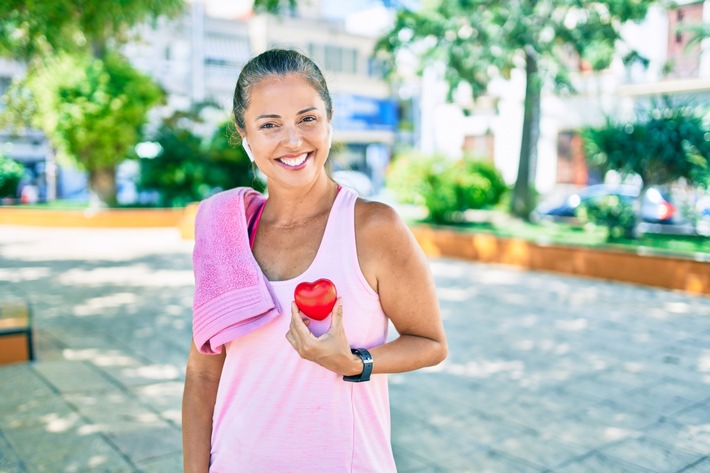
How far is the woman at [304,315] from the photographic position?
5.20 feet

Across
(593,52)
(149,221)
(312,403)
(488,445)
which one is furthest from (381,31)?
(312,403)

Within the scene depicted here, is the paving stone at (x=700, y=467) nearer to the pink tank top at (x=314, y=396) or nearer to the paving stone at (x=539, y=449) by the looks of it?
the paving stone at (x=539, y=449)

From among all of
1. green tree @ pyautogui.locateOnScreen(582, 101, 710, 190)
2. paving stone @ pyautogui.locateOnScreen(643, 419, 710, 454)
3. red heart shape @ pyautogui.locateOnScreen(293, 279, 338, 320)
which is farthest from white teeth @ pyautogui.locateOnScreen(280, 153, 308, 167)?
green tree @ pyautogui.locateOnScreen(582, 101, 710, 190)

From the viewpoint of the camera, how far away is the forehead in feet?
5.38

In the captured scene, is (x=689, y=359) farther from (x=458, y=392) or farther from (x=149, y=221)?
(x=149, y=221)

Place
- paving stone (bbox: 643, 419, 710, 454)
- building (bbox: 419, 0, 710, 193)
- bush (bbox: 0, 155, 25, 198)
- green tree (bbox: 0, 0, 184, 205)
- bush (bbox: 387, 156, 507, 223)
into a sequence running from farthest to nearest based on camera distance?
bush (bbox: 0, 155, 25, 198), building (bbox: 419, 0, 710, 193), green tree (bbox: 0, 0, 184, 205), bush (bbox: 387, 156, 507, 223), paving stone (bbox: 643, 419, 710, 454)

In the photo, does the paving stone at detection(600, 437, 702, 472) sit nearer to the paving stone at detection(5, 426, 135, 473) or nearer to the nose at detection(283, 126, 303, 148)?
the paving stone at detection(5, 426, 135, 473)

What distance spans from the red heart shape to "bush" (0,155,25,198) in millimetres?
22846

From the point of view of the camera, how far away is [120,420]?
4.39 m

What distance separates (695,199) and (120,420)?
14610 mm

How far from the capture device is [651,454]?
3.94m

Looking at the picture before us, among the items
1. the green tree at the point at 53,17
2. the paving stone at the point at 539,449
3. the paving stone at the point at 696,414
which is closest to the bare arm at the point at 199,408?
the paving stone at the point at 539,449

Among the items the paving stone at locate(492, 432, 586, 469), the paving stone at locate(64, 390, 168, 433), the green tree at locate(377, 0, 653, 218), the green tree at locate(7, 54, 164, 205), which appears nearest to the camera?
the paving stone at locate(492, 432, 586, 469)

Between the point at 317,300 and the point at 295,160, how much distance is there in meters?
0.40
